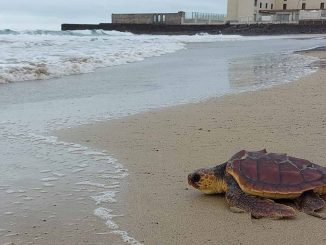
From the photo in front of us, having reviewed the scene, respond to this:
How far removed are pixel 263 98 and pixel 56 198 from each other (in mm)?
5018

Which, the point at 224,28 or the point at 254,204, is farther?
the point at 224,28

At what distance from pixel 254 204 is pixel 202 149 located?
1579 mm

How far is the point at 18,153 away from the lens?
177 inches

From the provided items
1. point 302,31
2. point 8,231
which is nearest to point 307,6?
point 302,31

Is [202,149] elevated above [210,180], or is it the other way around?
[210,180]

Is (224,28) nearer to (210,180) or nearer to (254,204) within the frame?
(210,180)

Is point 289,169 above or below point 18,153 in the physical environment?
above

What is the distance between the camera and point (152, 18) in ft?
315

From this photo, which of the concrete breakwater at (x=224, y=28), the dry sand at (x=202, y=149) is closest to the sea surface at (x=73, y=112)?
the dry sand at (x=202, y=149)

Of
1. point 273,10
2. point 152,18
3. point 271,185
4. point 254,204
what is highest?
point 273,10

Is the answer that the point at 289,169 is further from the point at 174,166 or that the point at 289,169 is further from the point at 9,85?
the point at 9,85

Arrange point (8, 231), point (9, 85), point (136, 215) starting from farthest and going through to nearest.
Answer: point (9, 85), point (136, 215), point (8, 231)

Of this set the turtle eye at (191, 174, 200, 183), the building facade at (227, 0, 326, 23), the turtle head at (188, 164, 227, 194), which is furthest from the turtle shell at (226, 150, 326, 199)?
the building facade at (227, 0, 326, 23)

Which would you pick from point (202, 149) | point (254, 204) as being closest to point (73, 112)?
point (202, 149)
